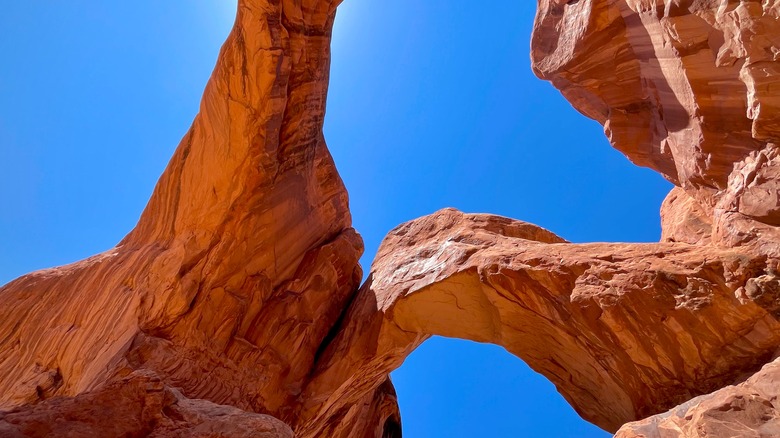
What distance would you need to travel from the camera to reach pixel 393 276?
14.0 meters

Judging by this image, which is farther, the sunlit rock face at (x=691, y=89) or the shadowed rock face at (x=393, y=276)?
the shadowed rock face at (x=393, y=276)

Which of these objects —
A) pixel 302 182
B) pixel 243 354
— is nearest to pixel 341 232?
pixel 302 182

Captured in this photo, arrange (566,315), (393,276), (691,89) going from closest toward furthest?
(691,89), (566,315), (393,276)

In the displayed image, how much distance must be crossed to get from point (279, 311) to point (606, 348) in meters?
8.26

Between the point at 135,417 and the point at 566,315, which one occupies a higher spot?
the point at 566,315

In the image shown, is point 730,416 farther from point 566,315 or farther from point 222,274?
point 222,274

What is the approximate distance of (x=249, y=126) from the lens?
37.3 ft

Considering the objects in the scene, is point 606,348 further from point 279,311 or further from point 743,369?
point 279,311

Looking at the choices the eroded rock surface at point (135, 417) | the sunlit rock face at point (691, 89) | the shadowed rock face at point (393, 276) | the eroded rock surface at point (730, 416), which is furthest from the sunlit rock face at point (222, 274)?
the eroded rock surface at point (730, 416)

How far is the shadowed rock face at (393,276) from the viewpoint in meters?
6.76

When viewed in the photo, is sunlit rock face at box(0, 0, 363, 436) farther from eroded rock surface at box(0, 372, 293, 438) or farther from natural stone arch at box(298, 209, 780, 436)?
eroded rock surface at box(0, 372, 293, 438)

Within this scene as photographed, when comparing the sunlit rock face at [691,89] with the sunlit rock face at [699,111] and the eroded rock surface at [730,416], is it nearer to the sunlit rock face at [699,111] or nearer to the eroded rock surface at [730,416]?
the sunlit rock face at [699,111]

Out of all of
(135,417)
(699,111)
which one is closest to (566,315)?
(699,111)

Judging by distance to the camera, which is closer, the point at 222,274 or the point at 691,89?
the point at 691,89
